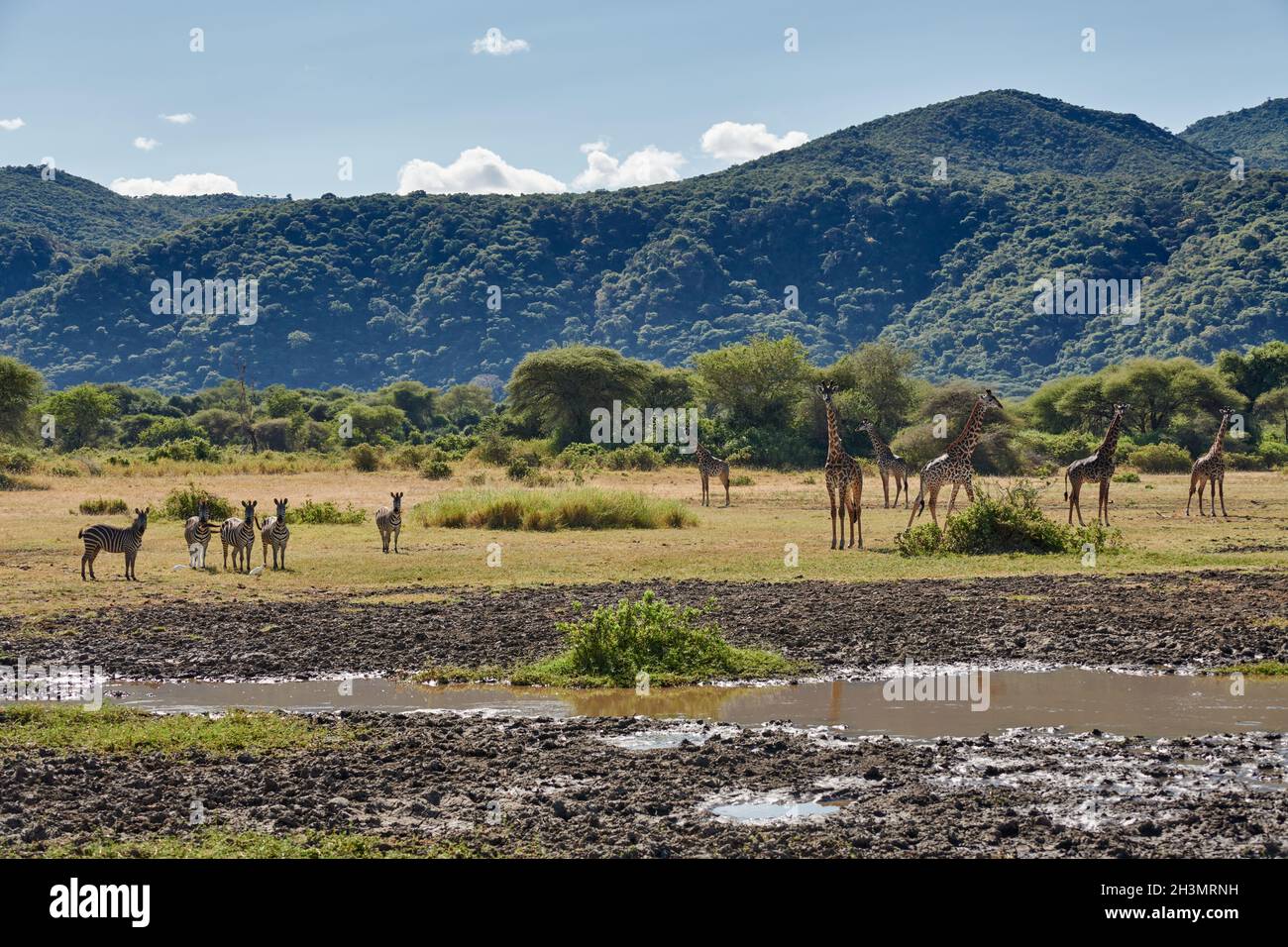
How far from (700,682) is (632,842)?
5.37m

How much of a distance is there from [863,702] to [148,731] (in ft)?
19.1

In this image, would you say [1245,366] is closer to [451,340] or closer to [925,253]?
[925,253]

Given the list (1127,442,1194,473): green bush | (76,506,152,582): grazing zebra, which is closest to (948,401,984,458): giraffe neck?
(76,506,152,582): grazing zebra

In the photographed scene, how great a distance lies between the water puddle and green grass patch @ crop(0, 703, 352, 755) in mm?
757

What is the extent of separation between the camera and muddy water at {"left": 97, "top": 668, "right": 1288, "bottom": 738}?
10883mm

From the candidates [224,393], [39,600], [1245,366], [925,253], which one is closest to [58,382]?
[224,393]

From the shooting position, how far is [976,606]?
16.8m

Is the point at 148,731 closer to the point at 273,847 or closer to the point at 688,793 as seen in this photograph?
the point at 273,847

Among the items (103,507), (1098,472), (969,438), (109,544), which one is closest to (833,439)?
(969,438)

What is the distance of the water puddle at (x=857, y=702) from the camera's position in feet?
35.6

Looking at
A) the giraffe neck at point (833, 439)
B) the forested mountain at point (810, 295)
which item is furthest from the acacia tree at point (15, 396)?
the forested mountain at point (810, 295)

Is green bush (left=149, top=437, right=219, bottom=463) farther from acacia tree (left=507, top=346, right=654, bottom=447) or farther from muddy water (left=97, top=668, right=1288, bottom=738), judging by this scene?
muddy water (left=97, top=668, right=1288, bottom=738)

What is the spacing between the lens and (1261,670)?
12773 mm

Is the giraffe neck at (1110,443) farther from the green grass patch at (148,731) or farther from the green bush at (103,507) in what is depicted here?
the green bush at (103,507)
